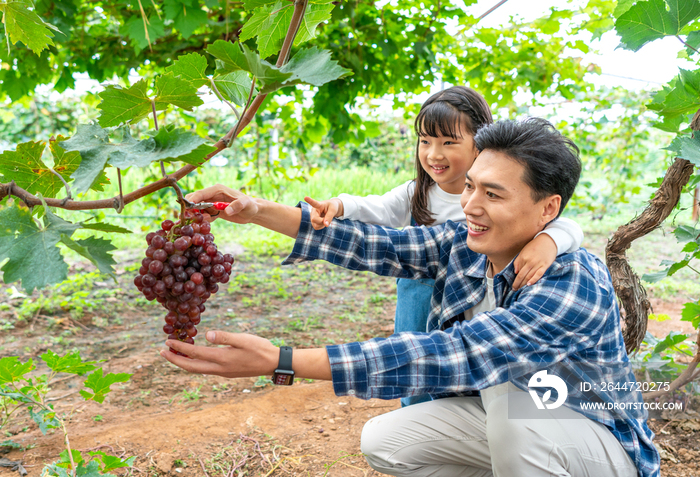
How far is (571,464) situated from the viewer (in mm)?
1545

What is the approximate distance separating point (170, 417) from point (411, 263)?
1.37m

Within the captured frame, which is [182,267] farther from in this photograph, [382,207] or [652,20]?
[652,20]

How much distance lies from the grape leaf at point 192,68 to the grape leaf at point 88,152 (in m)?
0.21

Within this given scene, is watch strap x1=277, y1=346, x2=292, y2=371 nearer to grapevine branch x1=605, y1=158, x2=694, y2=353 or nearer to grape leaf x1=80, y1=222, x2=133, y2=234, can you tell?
grape leaf x1=80, y1=222, x2=133, y2=234

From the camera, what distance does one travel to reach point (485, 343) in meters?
1.37

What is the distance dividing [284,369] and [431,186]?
51.8 inches

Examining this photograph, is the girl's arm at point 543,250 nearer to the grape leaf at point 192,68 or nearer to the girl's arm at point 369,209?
the girl's arm at point 369,209

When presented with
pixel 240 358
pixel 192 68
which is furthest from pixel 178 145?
pixel 240 358

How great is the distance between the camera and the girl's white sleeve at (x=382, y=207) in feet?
6.70

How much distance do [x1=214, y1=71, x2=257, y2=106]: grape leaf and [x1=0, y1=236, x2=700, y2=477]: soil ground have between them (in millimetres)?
1297

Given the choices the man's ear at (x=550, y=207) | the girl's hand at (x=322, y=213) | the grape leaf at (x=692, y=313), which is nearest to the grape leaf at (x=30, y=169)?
the girl's hand at (x=322, y=213)

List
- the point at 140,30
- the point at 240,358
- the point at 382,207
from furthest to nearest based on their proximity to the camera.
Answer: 1. the point at 140,30
2. the point at 382,207
3. the point at 240,358

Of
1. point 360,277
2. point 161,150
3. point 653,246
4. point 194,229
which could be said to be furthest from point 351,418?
point 653,246

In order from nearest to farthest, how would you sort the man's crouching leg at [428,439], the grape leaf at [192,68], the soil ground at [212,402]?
the grape leaf at [192,68]
the man's crouching leg at [428,439]
the soil ground at [212,402]
